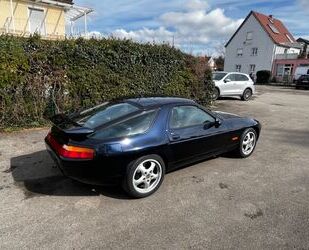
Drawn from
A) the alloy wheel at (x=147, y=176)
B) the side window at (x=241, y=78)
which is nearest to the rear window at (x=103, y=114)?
the alloy wheel at (x=147, y=176)

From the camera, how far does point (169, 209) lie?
3.72 m

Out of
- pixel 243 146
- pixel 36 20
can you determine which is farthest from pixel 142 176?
pixel 36 20

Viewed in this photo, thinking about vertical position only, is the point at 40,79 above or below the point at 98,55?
below

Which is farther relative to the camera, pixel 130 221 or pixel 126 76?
pixel 126 76

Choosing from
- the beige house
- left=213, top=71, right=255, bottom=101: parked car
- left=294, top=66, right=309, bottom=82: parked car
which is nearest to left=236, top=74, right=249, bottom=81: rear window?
left=213, top=71, right=255, bottom=101: parked car

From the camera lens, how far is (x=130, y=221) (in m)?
3.43

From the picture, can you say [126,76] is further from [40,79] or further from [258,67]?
[258,67]

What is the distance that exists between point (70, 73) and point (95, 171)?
17.1ft

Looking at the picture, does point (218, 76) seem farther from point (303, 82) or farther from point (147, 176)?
point (303, 82)

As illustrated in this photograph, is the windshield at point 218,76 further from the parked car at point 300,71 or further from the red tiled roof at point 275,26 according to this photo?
the red tiled roof at point 275,26

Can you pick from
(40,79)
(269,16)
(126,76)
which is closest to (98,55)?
(126,76)

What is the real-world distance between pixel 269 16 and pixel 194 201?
48.8 meters

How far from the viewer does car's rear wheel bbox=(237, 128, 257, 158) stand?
5570 millimetres

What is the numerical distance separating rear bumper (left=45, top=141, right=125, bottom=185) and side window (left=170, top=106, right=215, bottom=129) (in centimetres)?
113
